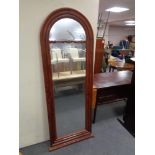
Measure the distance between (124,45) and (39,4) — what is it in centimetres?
1097

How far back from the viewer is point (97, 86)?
2.69m

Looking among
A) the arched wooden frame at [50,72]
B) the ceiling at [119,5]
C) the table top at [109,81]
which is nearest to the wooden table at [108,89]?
the table top at [109,81]

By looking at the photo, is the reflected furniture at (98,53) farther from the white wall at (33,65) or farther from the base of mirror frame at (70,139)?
the base of mirror frame at (70,139)

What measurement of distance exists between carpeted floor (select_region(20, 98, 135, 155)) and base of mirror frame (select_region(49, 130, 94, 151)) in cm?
5

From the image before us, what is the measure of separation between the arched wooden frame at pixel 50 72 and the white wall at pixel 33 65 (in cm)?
7

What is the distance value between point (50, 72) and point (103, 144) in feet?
4.38

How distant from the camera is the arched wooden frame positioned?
179 centimetres

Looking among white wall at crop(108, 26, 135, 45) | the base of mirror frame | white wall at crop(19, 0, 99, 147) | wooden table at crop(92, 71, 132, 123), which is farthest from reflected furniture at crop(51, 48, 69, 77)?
white wall at crop(108, 26, 135, 45)

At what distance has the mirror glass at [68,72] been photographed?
1936 millimetres

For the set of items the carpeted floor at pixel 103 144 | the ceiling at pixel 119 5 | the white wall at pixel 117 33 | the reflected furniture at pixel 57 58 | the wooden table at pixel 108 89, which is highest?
the white wall at pixel 117 33
